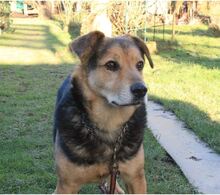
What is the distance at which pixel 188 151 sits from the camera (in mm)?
5828

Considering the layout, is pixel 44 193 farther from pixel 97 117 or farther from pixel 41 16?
pixel 41 16

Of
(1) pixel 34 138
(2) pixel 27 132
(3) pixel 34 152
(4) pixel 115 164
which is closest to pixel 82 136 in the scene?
(4) pixel 115 164

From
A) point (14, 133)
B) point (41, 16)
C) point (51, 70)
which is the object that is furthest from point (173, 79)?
point (41, 16)

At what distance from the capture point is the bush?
804 inches

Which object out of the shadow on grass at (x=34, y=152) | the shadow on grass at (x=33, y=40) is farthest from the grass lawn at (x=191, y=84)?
the shadow on grass at (x=33, y=40)

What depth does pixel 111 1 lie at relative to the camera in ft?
53.5

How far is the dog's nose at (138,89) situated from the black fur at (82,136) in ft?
1.62

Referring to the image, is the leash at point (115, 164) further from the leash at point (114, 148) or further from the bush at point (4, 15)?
the bush at point (4, 15)

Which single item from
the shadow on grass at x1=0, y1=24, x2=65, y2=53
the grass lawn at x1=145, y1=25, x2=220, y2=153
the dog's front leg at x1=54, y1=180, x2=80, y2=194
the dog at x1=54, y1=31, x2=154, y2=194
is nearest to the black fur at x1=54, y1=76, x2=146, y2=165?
the dog at x1=54, y1=31, x2=154, y2=194

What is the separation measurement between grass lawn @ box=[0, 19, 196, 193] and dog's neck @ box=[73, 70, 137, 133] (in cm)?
105

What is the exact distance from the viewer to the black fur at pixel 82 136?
3789 mm

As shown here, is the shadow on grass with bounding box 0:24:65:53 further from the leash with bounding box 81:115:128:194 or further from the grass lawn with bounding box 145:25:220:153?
the leash with bounding box 81:115:128:194

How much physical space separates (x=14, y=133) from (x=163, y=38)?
1318 centimetres

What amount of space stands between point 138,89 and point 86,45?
0.64 meters
